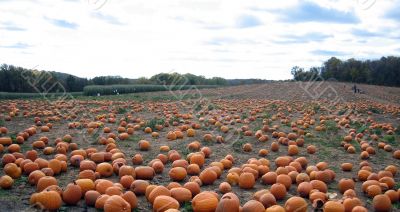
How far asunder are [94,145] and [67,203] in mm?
4431

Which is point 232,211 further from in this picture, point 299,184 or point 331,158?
point 331,158

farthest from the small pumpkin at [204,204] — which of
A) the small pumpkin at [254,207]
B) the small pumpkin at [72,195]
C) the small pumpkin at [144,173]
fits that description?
the small pumpkin at [144,173]

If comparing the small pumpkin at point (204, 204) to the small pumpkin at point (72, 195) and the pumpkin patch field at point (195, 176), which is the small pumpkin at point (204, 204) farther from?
the small pumpkin at point (72, 195)

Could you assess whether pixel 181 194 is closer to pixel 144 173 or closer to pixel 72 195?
pixel 144 173

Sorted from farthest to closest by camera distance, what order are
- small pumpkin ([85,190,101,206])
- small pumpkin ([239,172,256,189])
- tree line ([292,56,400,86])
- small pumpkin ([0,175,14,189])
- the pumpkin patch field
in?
tree line ([292,56,400,86]) < small pumpkin ([239,172,256,189]) < small pumpkin ([0,175,14,189]) < small pumpkin ([85,190,101,206]) < the pumpkin patch field

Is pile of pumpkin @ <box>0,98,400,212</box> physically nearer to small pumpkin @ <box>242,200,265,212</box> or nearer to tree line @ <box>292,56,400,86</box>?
small pumpkin @ <box>242,200,265,212</box>

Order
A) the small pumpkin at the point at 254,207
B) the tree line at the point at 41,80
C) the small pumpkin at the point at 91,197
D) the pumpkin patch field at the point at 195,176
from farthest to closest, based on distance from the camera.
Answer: the tree line at the point at 41,80, the small pumpkin at the point at 91,197, the pumpkin patch field at the point at 195,176, the small pumpkin at the point at 254,207

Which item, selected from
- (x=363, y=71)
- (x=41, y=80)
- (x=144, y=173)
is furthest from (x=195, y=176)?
(x=363, y=71)

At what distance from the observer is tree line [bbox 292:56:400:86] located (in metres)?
84.4

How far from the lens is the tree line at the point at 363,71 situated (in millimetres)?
84375

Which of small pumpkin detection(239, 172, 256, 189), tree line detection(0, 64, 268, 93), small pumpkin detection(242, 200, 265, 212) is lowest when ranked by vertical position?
small pumpkin detection(239, 172, 256, 189)

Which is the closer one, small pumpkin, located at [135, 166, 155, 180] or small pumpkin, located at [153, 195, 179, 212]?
small pumpkin, located at [153, 195, 179, 212]

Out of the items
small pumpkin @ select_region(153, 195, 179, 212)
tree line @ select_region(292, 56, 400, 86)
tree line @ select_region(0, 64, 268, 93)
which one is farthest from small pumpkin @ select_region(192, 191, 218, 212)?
tree line @ select_region(292, 56, 400, 86)

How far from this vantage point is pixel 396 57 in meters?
94.8
